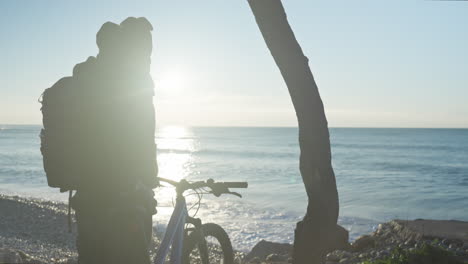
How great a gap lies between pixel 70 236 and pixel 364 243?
22.6 feet

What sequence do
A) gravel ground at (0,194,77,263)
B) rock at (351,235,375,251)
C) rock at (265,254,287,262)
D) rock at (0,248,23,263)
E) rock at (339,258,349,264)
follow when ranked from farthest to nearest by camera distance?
rock at (351,235,375,251), rock at (265,254,287,262), gravel ground at (0,194,77,263), rock at (339,258,349,264), rock at (0,248,23,263)

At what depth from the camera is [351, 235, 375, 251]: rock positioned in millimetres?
9328

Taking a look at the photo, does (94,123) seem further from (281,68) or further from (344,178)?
(344,178)

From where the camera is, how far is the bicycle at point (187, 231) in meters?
3.61

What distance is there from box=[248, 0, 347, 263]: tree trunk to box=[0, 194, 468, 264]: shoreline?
3.66 metres

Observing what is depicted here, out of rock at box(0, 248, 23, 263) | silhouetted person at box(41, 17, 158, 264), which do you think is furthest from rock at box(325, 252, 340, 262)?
rock at box(0, 248, 23, 263)

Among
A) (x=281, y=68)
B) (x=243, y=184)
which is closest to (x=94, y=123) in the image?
(x=243, y=184)

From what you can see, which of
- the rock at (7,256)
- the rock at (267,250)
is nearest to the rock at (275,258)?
the rock at (267,250)

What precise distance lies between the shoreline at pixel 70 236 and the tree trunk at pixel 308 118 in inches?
144

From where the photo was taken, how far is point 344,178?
32.2m

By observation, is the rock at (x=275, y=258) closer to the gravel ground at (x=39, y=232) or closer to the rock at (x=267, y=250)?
the gravel ground at (x=39, y=232)

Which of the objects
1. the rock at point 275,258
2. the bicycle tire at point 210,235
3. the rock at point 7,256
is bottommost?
the rock at point 275,258

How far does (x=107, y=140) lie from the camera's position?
295cm

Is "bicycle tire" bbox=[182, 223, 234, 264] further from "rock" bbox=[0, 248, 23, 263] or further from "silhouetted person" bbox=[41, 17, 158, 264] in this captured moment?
"rock" bbox=[0, 248, 23, 263]
